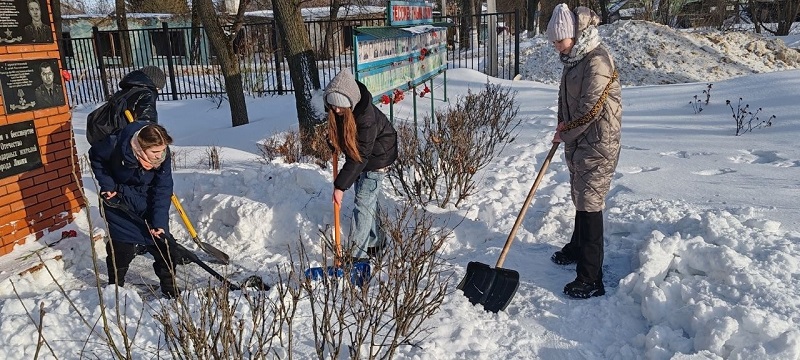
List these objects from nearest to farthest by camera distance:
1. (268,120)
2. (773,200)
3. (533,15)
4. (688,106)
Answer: (773,200), (688,106), (268,120), (533,15)

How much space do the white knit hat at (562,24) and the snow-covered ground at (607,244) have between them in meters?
1.33

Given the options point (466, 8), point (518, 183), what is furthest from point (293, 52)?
point (466, 8)

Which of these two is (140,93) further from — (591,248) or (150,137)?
(591,248)

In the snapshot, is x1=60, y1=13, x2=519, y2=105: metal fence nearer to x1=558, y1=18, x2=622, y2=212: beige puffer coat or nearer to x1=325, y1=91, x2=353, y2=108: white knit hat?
x1=325, y1=91, x2=353, y2=108: white knit hat

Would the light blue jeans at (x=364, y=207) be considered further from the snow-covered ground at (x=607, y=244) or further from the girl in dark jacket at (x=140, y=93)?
the girl in dark jacket at (x=140, y=93)

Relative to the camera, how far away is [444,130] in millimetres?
5188

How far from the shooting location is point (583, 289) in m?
3.31

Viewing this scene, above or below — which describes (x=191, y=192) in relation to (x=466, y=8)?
below

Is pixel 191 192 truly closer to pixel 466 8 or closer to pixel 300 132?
pixel 300 132

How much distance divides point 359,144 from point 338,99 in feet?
1.19

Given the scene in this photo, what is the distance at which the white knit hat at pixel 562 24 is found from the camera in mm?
3095

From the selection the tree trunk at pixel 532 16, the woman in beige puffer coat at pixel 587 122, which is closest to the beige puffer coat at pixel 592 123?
the woman in beige puffer coat at pixel 587 122

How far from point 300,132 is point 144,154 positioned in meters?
3.66

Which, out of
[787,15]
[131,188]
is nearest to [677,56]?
[787,15]
